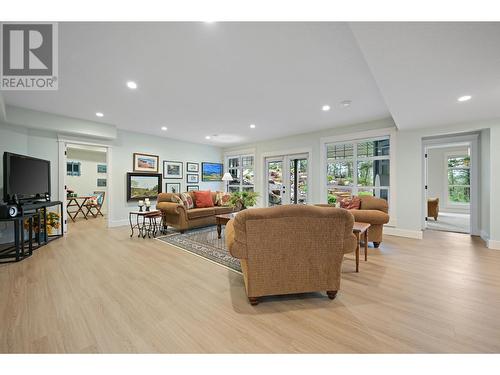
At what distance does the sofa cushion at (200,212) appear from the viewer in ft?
14.8

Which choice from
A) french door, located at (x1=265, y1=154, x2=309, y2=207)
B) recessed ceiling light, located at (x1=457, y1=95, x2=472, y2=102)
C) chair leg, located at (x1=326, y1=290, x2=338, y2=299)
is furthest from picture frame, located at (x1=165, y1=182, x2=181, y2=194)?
recessed ceiling light, located at (x1=457, y1=95, x2=472, y2=102)

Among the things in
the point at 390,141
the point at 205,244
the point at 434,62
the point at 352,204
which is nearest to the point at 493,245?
the point at 352,204

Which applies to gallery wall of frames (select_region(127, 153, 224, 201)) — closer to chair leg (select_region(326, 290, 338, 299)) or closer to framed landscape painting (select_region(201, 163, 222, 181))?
framed landscape painting (select_region(201, 163, 222, 181))

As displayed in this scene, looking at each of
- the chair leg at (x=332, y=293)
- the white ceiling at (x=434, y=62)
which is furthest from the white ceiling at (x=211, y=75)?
the chair leg at (x=332, y=293)

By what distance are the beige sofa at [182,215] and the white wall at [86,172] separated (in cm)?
386

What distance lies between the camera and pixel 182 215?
438 centimetres

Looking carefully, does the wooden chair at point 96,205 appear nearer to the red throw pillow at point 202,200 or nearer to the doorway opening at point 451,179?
the red throw pillow at point 202,200

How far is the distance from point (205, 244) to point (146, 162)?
3.53m

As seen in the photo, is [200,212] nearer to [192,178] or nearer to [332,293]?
[192,178]

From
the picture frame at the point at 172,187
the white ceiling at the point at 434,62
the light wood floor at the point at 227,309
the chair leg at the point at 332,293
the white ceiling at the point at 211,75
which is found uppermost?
the white ceiling at the point at 211,75

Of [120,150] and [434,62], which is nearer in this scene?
[434,62]

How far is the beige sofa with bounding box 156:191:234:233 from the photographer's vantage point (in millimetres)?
4383

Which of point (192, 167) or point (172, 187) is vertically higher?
point (192, 167)
